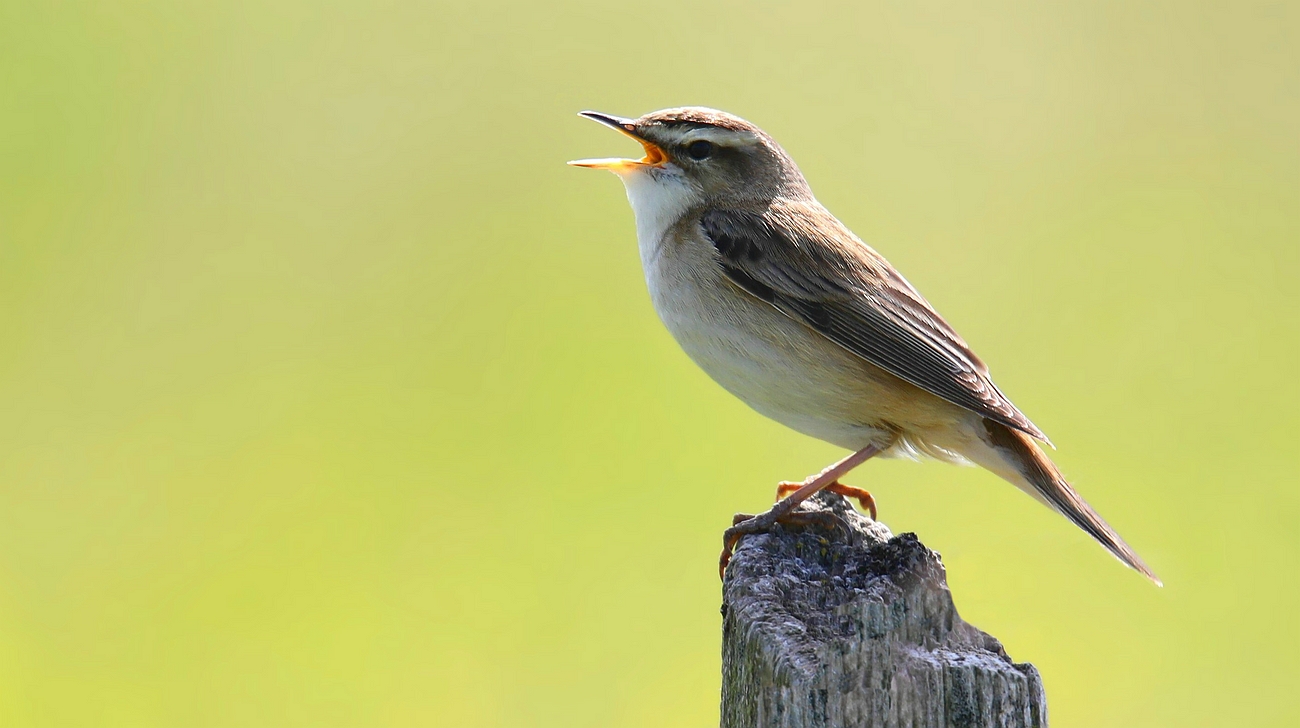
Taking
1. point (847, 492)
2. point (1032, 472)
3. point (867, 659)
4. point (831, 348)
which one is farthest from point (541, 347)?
point (867, 659)

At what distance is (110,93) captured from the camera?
1076 centimetres

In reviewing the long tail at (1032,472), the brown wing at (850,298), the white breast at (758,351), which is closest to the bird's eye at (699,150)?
the brown wing at (850,298)

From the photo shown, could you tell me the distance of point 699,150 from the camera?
466 centimetres

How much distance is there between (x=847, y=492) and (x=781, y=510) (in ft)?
2.74

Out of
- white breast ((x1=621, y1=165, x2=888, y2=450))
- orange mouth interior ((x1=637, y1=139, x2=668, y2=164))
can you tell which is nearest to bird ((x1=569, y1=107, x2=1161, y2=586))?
white breast ((x1=621, y1=165, x2=888, y2=450))

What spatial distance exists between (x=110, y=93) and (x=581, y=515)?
5.84 m

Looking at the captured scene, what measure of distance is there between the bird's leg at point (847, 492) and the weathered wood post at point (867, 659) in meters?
1.28

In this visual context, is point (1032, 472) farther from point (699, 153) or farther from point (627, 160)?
point (627, 160)

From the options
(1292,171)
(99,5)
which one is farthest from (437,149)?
(1292,171)

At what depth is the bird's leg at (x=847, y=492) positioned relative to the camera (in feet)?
14.0

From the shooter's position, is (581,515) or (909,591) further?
(581,515)

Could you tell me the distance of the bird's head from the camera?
462cm

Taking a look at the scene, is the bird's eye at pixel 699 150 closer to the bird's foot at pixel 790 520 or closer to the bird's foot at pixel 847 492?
the bird's foot at pixel 847 492

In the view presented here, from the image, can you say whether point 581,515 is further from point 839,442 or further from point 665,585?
point 839,442
